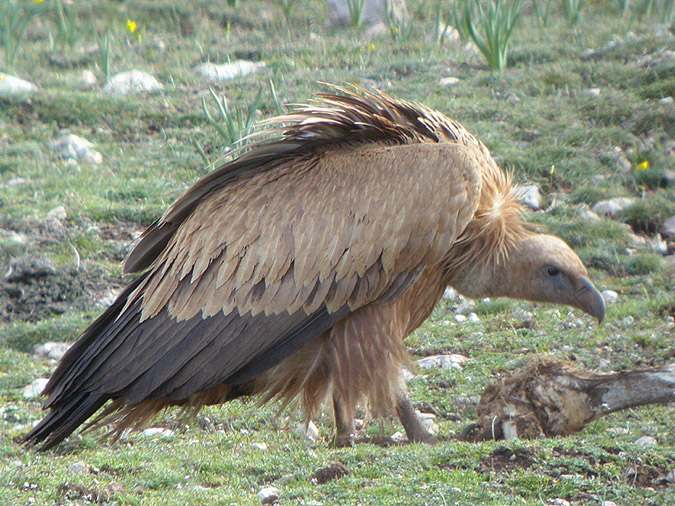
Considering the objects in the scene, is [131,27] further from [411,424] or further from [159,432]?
[411,424]

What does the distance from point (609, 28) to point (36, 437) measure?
860 cm

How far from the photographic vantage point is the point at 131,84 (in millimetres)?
11281

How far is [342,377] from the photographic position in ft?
17.8

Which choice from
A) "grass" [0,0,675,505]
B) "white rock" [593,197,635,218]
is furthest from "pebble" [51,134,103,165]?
"white rock" [593,197,635,218]

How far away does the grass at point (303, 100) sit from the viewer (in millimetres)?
5051

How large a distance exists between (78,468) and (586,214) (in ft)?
14.8

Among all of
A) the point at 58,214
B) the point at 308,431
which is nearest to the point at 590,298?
the point at 308,431

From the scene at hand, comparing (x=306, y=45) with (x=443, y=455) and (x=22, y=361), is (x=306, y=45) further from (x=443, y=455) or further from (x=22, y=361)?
(x=443, y=455)

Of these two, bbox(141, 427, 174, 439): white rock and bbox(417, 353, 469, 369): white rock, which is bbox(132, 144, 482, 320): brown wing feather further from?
bbox(417, 353, 469, 369): white rock

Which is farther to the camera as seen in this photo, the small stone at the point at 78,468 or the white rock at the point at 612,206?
the white rock at the point at 612,206

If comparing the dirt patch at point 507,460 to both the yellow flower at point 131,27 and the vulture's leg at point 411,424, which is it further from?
the yellow flower at point 131,27

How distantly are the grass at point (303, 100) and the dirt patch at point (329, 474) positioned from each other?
3 cm

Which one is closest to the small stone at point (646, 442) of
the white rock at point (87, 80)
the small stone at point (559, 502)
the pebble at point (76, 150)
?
the small stone at point (559, 502)

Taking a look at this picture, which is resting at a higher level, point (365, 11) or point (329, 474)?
point (365, 11)
